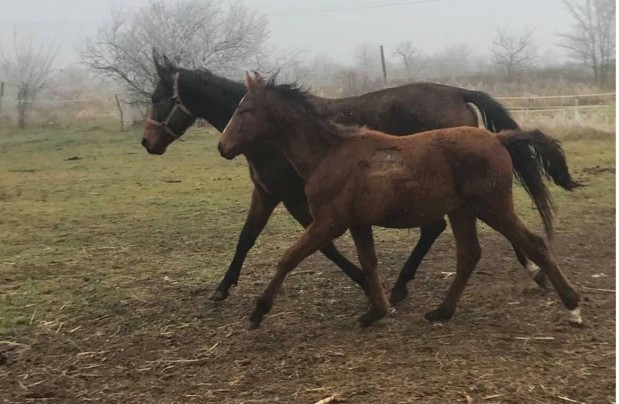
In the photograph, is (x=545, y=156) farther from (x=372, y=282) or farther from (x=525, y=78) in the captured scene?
(x=525, y=78)

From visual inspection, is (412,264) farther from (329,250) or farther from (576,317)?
(576,317)

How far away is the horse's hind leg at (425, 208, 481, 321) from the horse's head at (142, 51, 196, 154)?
2369 millimetres

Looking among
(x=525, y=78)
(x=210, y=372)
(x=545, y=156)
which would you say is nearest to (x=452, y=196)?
(x=545, y=156)

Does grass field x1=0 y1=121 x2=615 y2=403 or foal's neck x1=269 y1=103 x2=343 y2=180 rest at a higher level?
foal's neck x1=269 y1=103 x2=343 y2=180

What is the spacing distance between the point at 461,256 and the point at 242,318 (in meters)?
1.59

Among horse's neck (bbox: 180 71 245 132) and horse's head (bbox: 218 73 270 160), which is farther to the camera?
horse's neck (bbox: 180 71 245 132)

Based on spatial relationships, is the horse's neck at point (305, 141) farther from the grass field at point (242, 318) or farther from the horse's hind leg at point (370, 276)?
the grass field at point (242, 318)

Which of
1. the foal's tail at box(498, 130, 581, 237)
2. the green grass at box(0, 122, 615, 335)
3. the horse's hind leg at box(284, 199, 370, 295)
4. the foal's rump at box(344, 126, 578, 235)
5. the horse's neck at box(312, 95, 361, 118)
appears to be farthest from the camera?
the green grass at box(0, 122, 615, 335)

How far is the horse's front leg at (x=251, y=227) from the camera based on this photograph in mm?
4863

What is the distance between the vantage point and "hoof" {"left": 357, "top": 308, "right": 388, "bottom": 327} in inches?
164

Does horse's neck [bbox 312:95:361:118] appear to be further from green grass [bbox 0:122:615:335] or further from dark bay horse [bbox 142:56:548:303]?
green grass [bbox 0:122:615:335]

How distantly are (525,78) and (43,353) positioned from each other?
2098cm

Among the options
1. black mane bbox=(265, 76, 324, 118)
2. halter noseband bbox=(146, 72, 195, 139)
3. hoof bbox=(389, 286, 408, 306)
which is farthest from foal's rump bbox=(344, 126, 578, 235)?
halter noseband bbox=(146, 72, 195, 139)

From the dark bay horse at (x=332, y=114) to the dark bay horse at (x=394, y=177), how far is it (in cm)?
58
